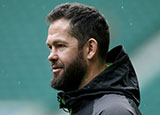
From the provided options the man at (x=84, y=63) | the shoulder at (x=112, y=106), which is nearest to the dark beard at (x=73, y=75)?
the man at (x=84, y=63)

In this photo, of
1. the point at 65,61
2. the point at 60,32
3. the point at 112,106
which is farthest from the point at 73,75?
the point at 112,106

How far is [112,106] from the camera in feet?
4.68

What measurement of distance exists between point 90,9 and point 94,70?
35 cm

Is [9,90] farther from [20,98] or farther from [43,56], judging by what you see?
[43,56]

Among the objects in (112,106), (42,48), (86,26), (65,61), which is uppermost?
(86,26)

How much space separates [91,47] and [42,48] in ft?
6.66

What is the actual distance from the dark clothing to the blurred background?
1.78m

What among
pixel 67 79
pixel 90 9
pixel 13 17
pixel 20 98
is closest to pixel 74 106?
pixel 67 79

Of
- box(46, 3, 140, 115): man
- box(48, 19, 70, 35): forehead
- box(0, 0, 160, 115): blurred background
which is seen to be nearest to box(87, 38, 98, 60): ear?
box(46, 3, 140, 115): man

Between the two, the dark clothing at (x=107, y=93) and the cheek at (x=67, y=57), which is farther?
the cheek at (x=67, y=57)

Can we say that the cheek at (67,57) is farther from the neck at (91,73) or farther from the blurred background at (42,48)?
the blurred background at (42,48)

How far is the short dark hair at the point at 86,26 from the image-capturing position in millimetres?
1813

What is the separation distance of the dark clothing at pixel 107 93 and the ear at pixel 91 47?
0.16 metres

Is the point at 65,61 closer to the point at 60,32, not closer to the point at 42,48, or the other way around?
the point at 60,32
